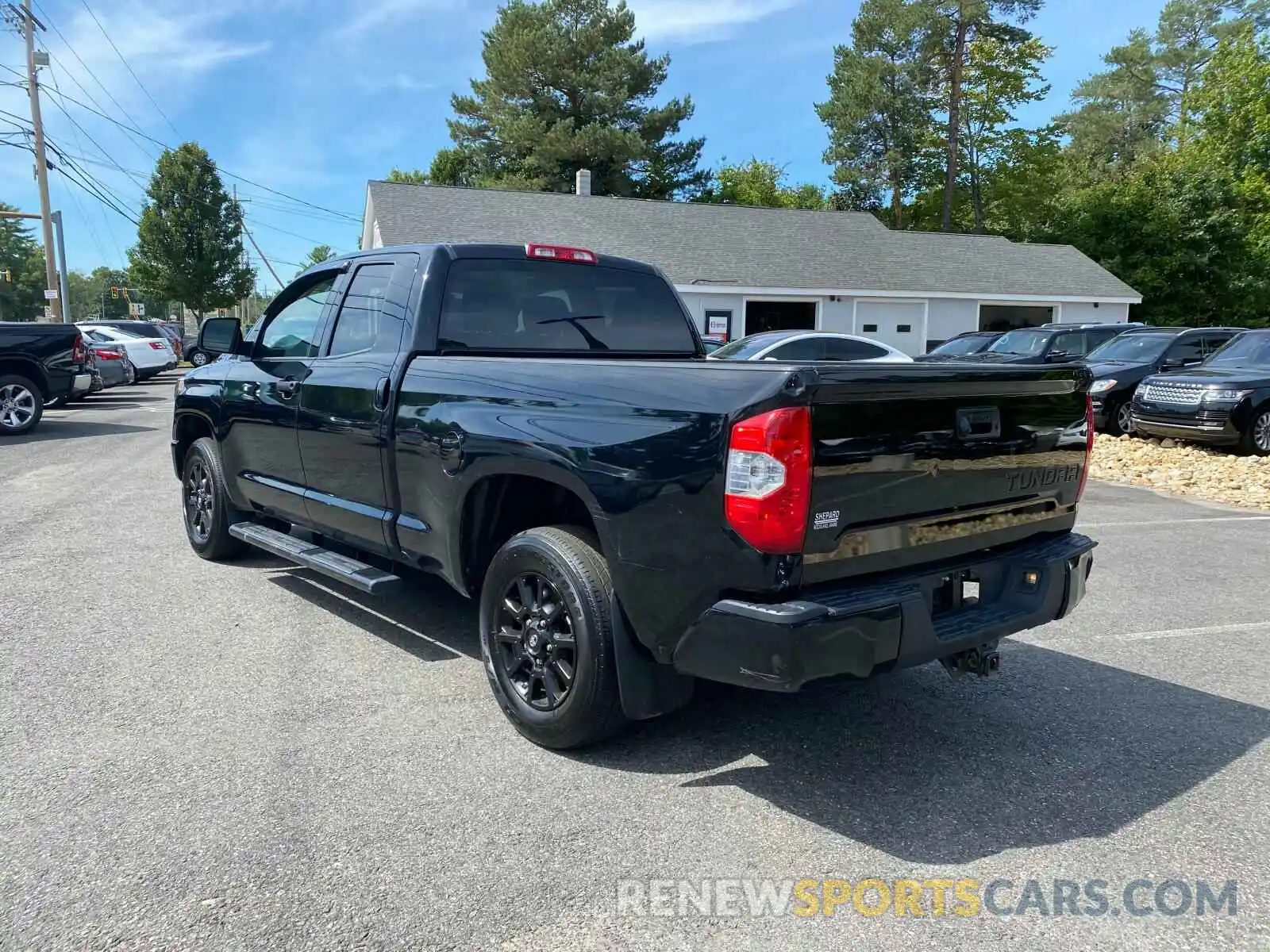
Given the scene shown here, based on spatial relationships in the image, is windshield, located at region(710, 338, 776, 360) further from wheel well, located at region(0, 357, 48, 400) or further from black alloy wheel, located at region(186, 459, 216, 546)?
wheel well, located at region(0, 357, 48, 400)

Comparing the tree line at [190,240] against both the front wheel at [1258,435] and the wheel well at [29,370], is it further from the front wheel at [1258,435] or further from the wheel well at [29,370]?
the front wheel at [1258,435]

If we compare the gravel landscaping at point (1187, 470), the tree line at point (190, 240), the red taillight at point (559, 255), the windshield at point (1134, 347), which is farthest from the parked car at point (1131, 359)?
the tree line at point (190, 240)

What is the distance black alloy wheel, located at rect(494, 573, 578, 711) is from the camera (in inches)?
137

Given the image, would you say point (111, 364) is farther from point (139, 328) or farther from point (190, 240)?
point (190, 240)

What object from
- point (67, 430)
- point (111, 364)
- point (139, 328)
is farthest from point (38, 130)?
point (67, 430)

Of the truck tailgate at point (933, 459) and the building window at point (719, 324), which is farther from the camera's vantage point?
the building window at point (719, 324)

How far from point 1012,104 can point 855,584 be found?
53.9m

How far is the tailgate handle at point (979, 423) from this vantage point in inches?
126

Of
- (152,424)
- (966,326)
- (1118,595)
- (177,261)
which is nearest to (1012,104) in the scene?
(966,326)

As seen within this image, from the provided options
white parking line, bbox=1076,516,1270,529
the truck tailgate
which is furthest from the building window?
the truck tailgate

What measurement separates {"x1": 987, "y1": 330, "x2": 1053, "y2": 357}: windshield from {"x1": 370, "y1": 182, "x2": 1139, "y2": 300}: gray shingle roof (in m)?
11.7

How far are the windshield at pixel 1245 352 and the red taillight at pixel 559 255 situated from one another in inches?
451

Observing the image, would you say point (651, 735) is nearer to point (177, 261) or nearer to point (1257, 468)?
point (1257, 468)

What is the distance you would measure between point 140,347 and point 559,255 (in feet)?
73.4
